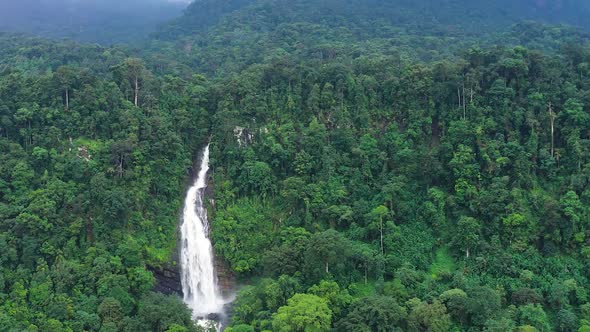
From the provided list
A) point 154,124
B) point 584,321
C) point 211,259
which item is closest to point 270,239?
point 211,259

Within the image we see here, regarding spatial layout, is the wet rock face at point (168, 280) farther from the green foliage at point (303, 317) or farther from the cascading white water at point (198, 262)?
the green foliage at point (303, 317)

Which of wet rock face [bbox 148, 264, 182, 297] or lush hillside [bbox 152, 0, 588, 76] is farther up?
lush hillside [bbox 152, 0, 588, 76]

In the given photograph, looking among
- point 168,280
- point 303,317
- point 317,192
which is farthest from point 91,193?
point 303,317

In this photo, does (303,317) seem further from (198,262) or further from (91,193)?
(91,193)

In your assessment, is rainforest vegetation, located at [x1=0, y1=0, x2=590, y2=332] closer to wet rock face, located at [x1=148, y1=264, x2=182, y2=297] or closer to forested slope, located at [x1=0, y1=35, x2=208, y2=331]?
forested slope, located at [x1=0, y1=35, x2=208, y2=331]

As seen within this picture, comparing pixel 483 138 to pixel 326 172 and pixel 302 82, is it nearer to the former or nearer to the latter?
pixel 326 172

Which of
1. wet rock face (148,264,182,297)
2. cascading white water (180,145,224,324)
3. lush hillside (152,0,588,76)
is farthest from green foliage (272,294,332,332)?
lush hillside (152,0,588,76)
